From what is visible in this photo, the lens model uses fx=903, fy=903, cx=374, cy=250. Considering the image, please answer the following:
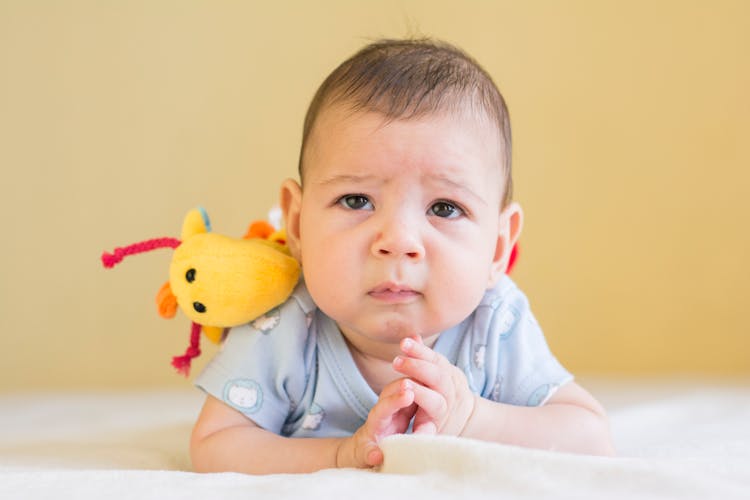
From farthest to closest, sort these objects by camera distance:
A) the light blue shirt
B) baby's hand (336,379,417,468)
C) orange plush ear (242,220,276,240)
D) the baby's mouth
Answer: orange plush ear (242,220,276,240), the light blue shirt, the baby's mouth, baby's hand (336,379,417,468)

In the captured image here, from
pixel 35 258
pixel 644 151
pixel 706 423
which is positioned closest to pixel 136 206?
pixel 35 258

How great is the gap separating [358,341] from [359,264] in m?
0.18

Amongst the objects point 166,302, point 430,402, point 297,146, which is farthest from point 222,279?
point 297,146

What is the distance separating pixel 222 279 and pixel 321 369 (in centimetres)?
17

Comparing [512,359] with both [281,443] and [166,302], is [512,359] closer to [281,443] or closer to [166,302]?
[281,443]

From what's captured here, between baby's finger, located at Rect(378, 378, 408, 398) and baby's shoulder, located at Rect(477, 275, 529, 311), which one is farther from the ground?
baby's shoulder, located at Rect(477, 275, 529, 311)

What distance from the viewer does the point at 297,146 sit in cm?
218

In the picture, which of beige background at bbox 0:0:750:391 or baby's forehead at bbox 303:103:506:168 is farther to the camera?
beige background at bbox 0:0:750:391

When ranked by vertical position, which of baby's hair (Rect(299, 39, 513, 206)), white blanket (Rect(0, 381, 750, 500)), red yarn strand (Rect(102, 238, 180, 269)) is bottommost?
white blanket (Rect(0, 381, 750, 500))

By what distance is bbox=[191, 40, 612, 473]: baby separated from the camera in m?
0.99

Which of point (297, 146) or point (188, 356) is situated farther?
point (297, 146)

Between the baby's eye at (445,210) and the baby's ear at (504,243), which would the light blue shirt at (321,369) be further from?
the baby's eye at (445,210)

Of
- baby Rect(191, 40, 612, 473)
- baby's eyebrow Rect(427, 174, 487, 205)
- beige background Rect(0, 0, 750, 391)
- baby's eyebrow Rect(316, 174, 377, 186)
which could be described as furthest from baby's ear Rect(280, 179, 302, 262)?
beige background Rect(0, 0, 750, 391)

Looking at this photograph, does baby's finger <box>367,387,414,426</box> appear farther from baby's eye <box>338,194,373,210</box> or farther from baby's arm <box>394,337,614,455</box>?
baby's eye <box>338,194,373,210</box>
